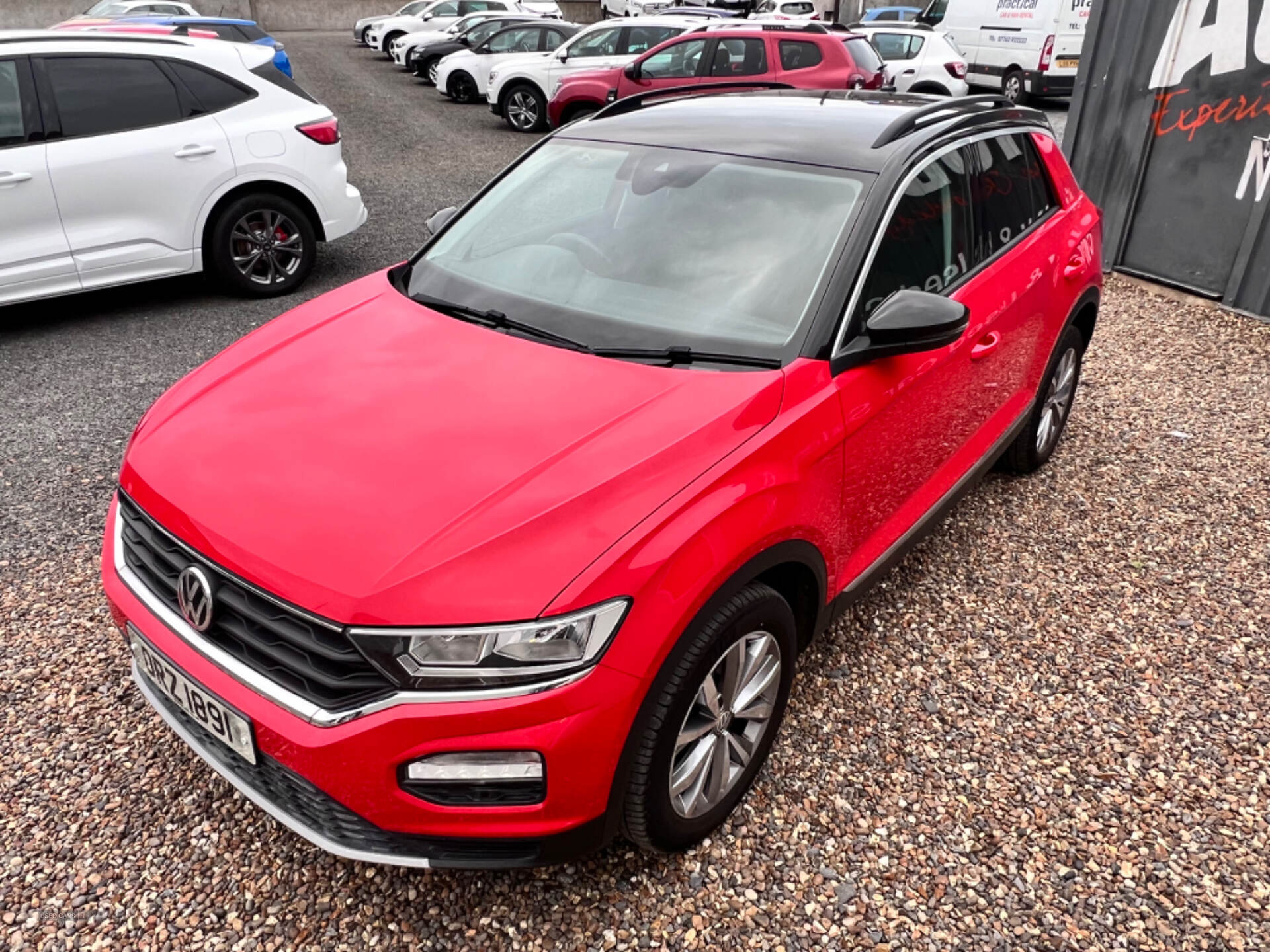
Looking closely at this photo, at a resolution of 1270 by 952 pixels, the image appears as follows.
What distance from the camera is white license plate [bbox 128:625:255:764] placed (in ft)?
6.68

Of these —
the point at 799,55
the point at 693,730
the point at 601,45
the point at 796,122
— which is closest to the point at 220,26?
the point at 601,45

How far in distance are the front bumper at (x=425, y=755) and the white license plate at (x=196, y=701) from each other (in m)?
0.03

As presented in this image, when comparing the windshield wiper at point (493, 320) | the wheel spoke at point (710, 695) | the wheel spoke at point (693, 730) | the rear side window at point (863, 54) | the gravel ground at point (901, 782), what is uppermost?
the rear side window at point (863, 54)

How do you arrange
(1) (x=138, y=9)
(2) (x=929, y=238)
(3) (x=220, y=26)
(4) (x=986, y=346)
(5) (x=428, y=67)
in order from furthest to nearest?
(5) (x=428, y=67), (1) (x=138, y=9), (3) (x=220, y=26), (4) (x=986, y=346), (2) (x=929, y=238)

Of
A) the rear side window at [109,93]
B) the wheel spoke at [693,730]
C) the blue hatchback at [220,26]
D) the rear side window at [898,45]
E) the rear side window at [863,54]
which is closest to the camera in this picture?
the wheel spoke at [693,730]

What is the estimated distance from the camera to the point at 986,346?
10.7ft

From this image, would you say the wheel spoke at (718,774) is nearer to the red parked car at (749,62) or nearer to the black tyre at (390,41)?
the red parked car at (749,62)

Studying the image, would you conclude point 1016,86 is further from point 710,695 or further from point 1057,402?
point 710,695

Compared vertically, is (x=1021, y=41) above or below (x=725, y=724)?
above

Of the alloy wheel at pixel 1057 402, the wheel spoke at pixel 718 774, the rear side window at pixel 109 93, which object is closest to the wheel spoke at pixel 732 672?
the wheel spoke at pixel 718 774

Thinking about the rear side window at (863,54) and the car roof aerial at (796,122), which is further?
the rear side window at (863,54)

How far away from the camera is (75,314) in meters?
6.50

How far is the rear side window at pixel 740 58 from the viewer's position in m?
11.9

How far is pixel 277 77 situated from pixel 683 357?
18.3 feet
